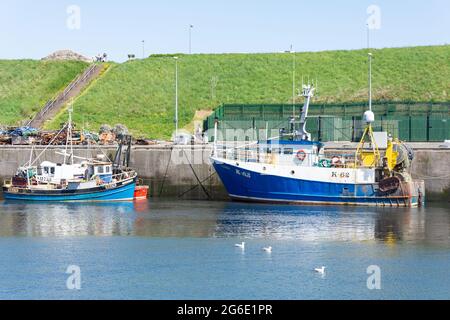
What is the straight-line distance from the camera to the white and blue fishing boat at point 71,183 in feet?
210

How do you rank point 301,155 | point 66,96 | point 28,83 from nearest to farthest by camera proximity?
point 301,155
point 66,96
point 28,83

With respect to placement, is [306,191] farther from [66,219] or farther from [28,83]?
[28,83]

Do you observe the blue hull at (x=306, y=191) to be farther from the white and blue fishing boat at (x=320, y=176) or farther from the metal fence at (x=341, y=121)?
the metal fence at (x=341, y=121)

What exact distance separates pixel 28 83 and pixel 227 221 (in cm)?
6258

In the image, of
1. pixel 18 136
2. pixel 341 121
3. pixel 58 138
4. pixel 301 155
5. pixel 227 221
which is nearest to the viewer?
pixel 227 221

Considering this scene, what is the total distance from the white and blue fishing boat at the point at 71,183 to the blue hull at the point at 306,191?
778cm

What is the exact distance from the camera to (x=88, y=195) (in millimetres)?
64125

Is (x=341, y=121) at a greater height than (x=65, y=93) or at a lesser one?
lesser

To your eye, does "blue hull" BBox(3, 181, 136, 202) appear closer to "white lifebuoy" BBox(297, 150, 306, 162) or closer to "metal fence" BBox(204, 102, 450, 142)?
"white lifebuoy" BBox(297, 150, 306, 162)

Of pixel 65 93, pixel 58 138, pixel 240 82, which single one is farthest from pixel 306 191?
pixel 65 93

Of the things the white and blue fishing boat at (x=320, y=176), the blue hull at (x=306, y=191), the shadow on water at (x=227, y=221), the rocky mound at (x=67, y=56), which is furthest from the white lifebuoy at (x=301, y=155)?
the rocky mound at (x=67, y=56)

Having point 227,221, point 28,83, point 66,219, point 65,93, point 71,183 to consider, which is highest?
point 28,83

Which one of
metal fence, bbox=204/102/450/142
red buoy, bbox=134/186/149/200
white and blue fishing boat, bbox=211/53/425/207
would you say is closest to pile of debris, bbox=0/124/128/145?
red buoy, bbox=134/186/149/200

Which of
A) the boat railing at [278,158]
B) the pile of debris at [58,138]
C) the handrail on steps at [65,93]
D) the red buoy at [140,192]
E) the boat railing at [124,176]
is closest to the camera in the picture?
the boat railing at [278,158]
